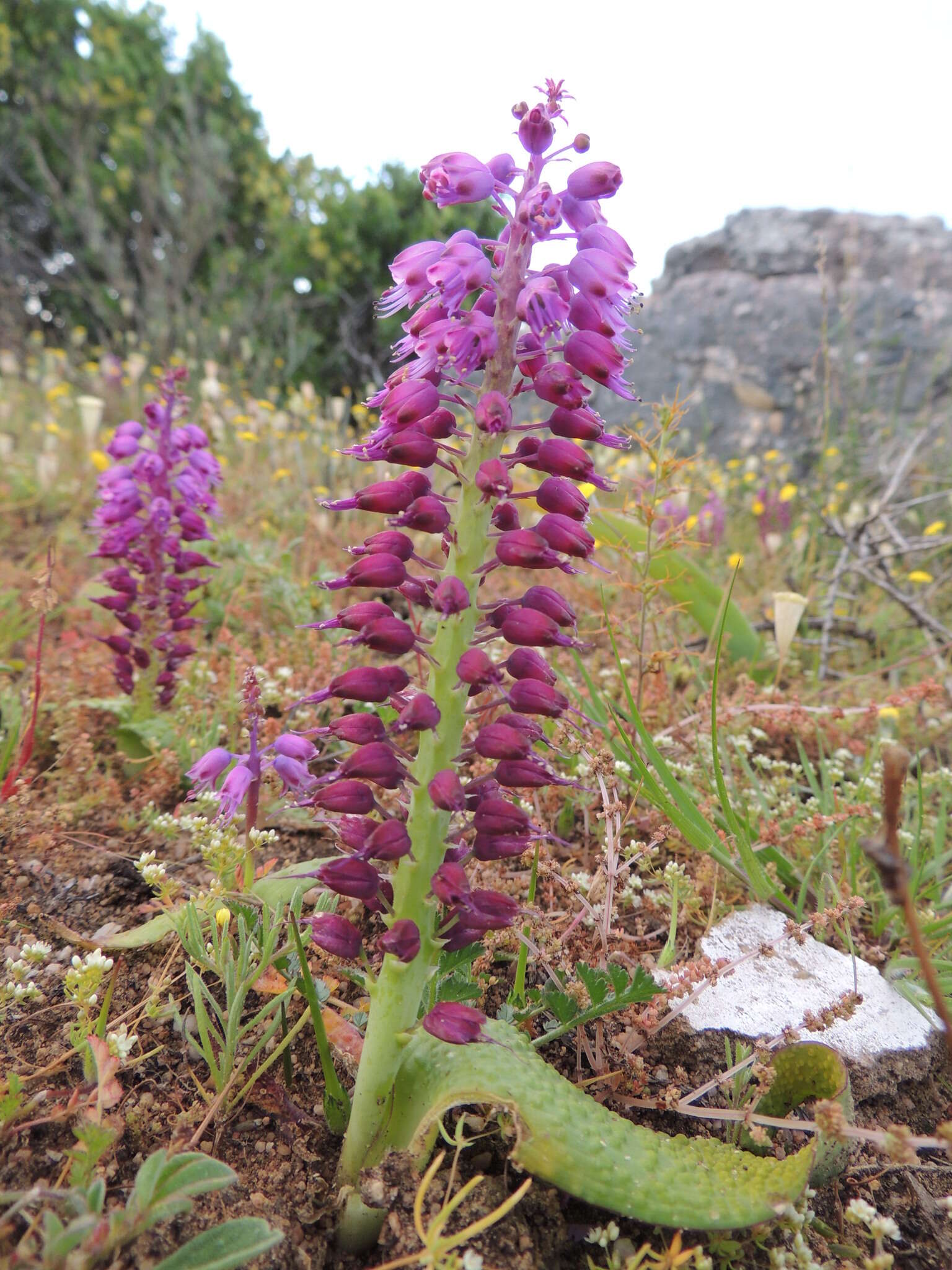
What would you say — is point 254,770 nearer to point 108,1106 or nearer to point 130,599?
point 108,1106

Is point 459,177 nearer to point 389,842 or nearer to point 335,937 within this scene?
point 389,842

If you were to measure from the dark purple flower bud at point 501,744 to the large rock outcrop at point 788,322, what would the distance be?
27.2 feet

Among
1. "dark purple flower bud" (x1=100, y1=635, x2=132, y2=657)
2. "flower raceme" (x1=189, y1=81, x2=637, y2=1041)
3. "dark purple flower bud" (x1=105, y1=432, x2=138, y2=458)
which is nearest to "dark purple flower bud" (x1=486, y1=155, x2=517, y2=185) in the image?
"flower raceme" (x1=189, y1=81, x2=637, y2=1041)

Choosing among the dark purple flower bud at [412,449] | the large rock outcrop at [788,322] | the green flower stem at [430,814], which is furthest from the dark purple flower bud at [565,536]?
the large rock outcrop at [788,322]

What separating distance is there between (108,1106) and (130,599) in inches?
69.2

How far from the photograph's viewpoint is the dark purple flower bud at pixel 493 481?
4.36 ft

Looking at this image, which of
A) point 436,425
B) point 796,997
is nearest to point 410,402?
point 436,425

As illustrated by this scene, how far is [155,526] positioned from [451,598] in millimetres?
1856

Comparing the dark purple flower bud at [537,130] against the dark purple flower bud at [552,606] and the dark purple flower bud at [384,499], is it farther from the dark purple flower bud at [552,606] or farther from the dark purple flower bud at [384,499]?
the dark purple flower bud at [552,606]

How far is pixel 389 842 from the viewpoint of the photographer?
4.53 feet

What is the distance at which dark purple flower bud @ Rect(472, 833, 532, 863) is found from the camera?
1.44 m

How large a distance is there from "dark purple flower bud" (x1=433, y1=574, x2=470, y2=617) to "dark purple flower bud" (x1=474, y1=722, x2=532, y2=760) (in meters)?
0.21

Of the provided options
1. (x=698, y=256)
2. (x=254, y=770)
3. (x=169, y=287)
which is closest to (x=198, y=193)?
(x=169, y=287)

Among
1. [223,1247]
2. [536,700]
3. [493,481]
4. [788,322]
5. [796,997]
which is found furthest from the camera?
[788,322]
